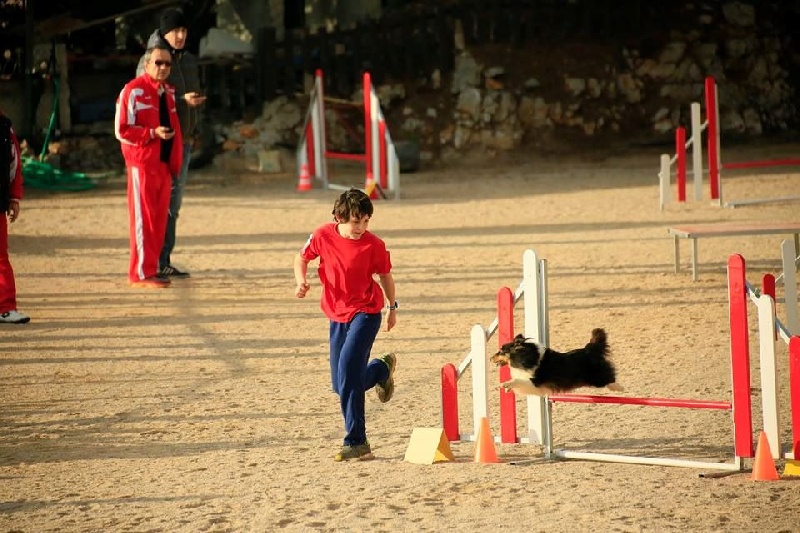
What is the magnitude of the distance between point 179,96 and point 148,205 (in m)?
1.04

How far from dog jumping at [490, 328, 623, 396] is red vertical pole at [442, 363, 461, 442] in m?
0.27

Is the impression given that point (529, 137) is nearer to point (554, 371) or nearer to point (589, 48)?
point (589, 48)

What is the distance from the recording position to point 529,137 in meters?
23.2

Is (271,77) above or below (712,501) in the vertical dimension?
above

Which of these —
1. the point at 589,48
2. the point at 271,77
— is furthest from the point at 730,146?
the point at 271,77

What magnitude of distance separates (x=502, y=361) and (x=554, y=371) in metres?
0.22

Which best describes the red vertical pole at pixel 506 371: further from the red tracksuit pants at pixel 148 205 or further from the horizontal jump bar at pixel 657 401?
the red tracksuit pants at pixel 148 205

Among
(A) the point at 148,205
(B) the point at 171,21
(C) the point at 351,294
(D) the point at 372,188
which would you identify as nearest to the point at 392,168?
(D) the point at 372,188

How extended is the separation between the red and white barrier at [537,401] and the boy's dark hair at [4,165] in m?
4.45

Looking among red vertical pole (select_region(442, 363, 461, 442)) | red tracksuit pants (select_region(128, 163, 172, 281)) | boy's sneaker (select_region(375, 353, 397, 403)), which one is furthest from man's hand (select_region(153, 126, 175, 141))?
Result: red vertical pole (select_region(442, 363, 461, 442))

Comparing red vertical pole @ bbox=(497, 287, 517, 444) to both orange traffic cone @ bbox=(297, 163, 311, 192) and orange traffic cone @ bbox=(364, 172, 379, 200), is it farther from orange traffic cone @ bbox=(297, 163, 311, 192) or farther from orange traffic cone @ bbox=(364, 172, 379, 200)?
orange traffic cone @ bbox=(297, 163, 311, 192)

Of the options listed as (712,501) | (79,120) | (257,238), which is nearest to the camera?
(712,501)

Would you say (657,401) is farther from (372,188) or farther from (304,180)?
(304,180)

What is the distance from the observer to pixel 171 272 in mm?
11594
